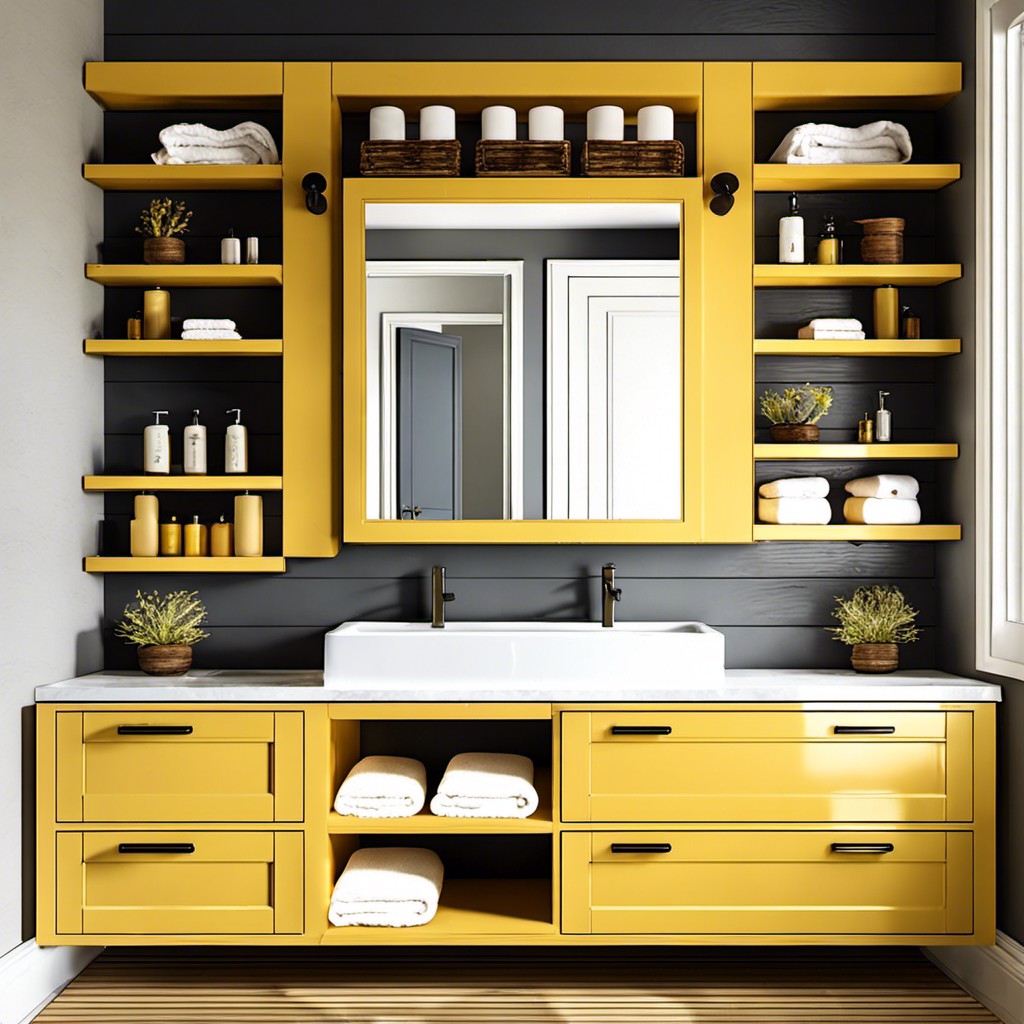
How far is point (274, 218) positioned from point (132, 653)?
1362 millimetres

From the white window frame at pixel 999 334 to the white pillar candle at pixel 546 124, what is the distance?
45.1 inches

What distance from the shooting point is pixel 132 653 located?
3.18 metres

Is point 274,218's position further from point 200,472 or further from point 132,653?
point 132,653

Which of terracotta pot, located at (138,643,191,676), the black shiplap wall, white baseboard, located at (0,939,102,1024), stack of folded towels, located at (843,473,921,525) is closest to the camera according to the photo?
white baseboard, located at (0,939,102,1024)

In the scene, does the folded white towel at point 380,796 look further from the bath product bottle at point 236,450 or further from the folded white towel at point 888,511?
the folded white towel at point 888,511

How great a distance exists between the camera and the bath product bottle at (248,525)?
307 cm

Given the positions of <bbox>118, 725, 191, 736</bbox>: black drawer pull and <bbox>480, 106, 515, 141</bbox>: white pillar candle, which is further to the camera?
<bbox>480, 106, 515, 141</bbox>: white pillar candle

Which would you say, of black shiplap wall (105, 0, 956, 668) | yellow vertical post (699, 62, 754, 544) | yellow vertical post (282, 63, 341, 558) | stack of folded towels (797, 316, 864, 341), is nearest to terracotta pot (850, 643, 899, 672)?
black shiplap wall (105, 0, 956, 668)

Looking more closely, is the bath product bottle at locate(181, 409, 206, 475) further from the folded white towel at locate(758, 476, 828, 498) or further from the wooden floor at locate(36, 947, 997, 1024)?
the folded white towel at locate(758, 476, 828, 498)

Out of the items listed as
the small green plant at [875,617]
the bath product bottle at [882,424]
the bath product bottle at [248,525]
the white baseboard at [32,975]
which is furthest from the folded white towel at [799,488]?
the white baseboard at [32,975]

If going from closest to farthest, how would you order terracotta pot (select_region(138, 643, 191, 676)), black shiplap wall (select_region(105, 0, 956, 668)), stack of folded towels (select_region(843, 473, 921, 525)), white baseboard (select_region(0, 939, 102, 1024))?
white baseboard (select_region(0, 939, 102, 1024)), terracotta pot (select_region(138, 643, 191, 676)), stack of folded towels (select_region(843, 473, 921, 525)), black shiplap wall (select_region(105, 0, 956, 668))

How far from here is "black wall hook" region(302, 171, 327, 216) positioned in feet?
9.72

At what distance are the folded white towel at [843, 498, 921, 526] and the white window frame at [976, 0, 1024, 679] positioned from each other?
0.22m

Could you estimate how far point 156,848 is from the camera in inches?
106
